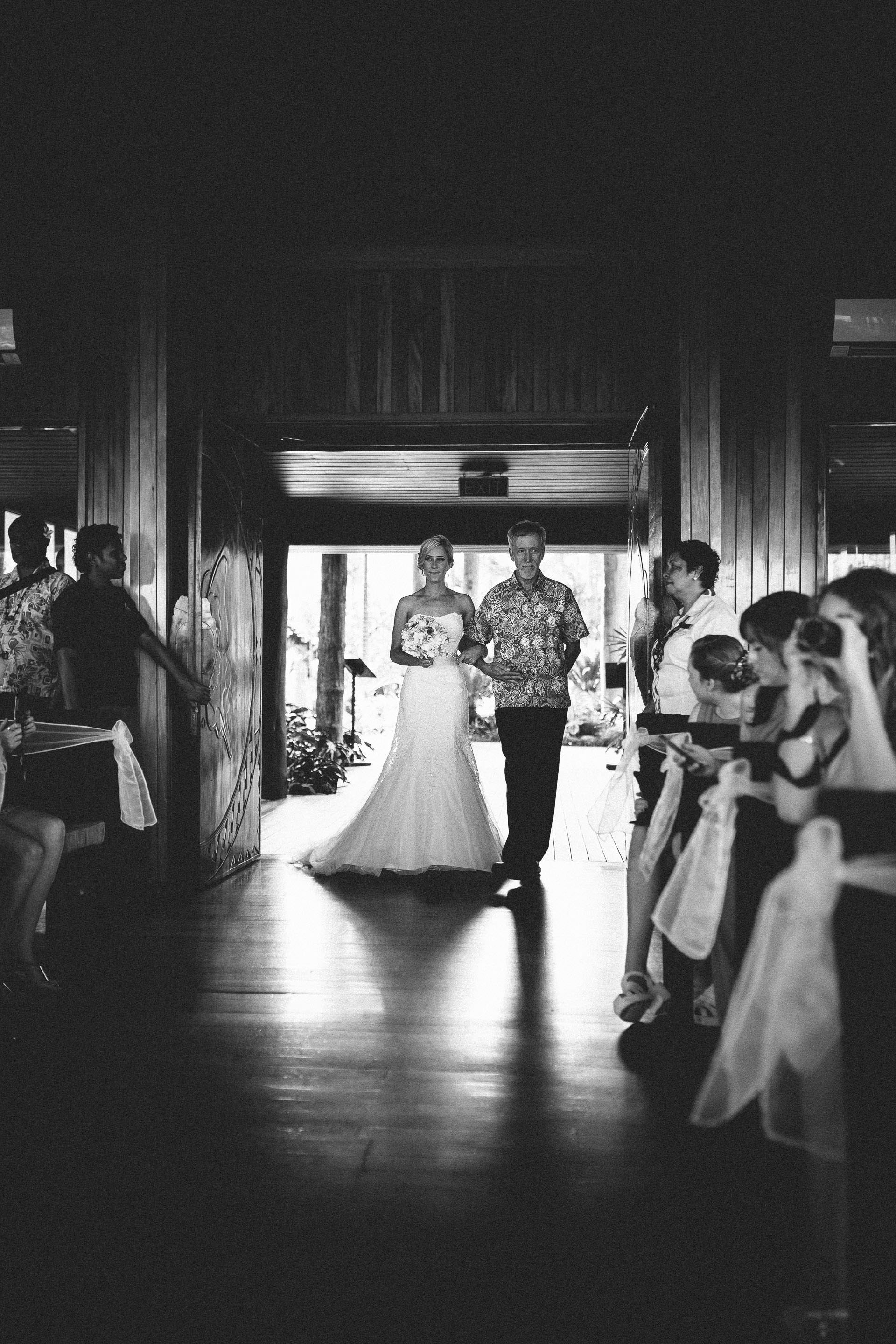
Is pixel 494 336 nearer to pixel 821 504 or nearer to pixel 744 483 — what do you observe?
pixel 744 483

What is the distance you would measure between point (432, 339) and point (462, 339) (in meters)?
0.16

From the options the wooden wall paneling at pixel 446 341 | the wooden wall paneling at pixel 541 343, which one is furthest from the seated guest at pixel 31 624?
the wooden wall paneling at pixel 541 343

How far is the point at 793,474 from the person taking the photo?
5398 millimetres

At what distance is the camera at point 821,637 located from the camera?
6.10 feet

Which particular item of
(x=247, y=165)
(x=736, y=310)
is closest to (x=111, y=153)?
(x=247, y=165)

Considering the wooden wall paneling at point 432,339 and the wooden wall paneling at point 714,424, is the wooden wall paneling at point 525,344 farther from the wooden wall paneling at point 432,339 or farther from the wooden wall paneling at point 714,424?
the wooden wall paneling at point 714,424

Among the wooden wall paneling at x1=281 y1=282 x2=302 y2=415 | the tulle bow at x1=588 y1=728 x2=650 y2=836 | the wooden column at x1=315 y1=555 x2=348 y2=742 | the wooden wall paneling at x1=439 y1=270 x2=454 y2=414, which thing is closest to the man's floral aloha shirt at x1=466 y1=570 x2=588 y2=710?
the wooden wall paneling at x1=439 y1=270 x2=454 y2=414

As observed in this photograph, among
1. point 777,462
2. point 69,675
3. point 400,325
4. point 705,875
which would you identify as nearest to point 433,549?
point 400,325

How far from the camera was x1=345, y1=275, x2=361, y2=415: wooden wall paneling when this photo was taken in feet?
19.2

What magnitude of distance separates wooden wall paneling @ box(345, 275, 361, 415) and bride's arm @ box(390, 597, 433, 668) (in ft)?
3.73

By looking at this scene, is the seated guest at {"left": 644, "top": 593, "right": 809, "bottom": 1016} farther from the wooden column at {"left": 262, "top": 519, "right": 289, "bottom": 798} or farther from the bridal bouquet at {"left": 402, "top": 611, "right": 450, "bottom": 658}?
the wooden column at {"left": 262, "top": 519, "right": 289, "bottom": 798}

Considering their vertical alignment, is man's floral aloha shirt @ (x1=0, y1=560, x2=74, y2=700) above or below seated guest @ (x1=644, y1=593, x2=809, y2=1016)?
above

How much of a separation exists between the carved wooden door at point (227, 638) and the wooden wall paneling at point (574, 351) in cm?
183

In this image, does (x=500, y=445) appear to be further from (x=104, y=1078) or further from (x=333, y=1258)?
(x=333, y=1258)
